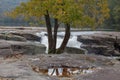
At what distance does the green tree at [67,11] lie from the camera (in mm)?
19938

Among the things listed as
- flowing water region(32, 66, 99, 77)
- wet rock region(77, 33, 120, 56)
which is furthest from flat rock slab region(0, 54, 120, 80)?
wet rock region(77, 33, 120, 56)

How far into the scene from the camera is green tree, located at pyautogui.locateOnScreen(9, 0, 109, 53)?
1994 cm

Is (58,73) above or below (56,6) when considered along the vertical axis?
below

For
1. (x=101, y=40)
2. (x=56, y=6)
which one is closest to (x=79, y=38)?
(x=101, y=40)

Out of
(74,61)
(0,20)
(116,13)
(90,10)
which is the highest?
(90,10)

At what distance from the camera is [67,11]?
19797mm

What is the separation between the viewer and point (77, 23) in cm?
2089

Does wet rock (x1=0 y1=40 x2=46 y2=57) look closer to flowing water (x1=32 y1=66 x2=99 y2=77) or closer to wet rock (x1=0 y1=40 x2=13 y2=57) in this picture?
wet rock (x1=0 y1=40 x2=13 y2=57)

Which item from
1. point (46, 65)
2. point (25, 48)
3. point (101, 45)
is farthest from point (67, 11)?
point (101, 45)

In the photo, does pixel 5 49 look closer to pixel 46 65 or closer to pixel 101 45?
pixel 46 65

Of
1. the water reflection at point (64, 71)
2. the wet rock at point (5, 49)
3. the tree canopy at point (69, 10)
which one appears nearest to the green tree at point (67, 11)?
the tree canopy at point (69, 10)

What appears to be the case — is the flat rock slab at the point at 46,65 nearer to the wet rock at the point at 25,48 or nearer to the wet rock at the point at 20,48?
the wet rock at the point at 20,48

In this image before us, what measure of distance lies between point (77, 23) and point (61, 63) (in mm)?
5844

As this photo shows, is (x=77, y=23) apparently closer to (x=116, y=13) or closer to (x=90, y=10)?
(x=90, y=10)
